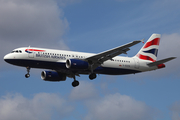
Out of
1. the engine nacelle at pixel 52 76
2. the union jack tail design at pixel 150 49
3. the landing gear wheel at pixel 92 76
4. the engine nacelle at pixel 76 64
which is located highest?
the union jack tail design at pixel 150 49

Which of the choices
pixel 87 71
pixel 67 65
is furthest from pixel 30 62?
pixel 87 71

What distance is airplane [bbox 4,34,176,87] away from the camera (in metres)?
44.6

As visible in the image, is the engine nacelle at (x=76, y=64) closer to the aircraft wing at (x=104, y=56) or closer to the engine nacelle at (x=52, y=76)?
the aircraft wing at (x=104, y=56)

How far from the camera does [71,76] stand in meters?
52.9

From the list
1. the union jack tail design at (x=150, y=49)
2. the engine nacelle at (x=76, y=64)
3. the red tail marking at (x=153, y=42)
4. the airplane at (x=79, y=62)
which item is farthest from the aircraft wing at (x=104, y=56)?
the red tail marking at (x=153, y=42)

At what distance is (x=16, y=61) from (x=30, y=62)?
2.03m

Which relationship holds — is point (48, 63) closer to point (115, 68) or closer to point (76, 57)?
point (76, 57)

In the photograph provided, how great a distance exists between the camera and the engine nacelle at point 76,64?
45084 mm

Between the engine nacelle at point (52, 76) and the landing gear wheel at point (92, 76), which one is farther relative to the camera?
the engine nacelle at point (52, 76)

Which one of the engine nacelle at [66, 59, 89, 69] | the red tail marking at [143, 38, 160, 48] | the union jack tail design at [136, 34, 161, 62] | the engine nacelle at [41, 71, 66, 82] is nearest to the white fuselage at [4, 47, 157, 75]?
the engine nacelle at [66, 59, 89, 69]

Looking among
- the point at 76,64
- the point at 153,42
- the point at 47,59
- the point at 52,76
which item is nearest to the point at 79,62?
the point at 76,64

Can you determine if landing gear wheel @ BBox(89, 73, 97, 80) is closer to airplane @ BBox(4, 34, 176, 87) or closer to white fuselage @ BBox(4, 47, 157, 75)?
airplane @ BBox(4, 34, 176, 87)

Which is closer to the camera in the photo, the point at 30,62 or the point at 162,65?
the point at 30,62

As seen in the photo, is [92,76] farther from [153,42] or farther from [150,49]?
[153,42]
